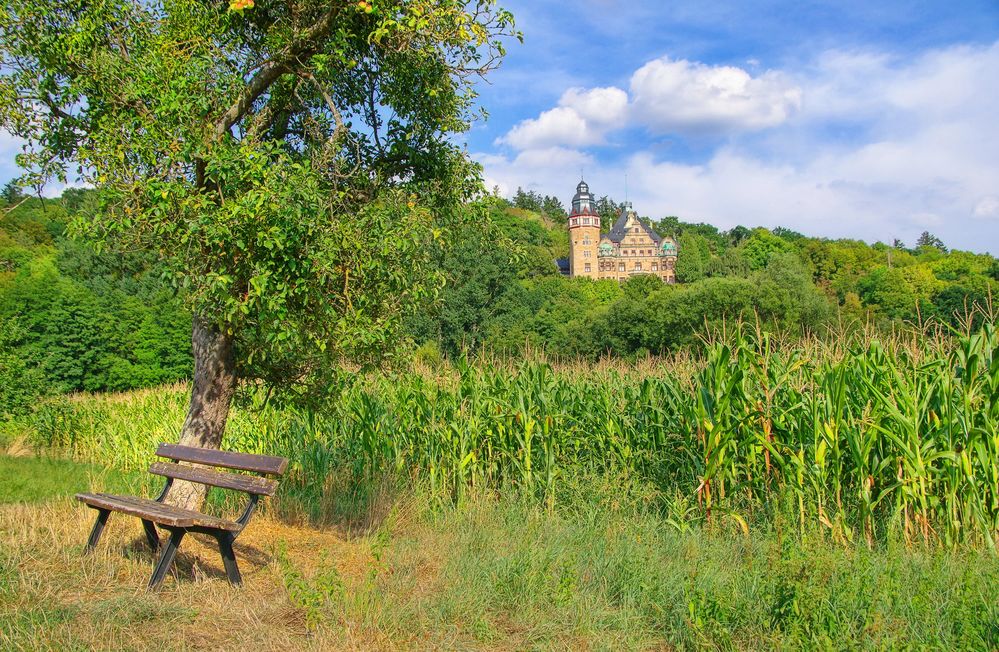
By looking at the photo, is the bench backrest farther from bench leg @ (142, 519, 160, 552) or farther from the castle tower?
the castle tower

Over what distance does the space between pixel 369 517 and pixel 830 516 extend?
4080mm

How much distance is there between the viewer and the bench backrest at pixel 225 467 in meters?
5.07

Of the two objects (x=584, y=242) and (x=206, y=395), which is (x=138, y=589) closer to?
(x=206, y=395)

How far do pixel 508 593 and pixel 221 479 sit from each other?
2349 mm

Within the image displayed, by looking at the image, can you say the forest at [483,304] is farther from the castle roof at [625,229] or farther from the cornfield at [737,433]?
the castle roof at [625,229]

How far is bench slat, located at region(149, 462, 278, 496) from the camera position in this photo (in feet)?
16.4

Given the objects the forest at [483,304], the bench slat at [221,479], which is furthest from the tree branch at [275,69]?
the bench slat at [221,479]

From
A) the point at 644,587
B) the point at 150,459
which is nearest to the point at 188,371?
the point at 150,459

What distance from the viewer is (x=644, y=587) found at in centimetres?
449

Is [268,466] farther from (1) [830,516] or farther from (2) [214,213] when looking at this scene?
(1) [830,516]

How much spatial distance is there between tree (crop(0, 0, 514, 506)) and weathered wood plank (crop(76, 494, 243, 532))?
0.92m

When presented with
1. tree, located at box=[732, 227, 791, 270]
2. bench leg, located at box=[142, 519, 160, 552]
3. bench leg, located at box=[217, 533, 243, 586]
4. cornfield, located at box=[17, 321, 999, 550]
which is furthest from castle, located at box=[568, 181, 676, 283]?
bench leg, located at box=[217, 533, 243, 586]

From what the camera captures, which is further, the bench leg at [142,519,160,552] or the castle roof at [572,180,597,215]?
the castle roof at [572,180,597,215]

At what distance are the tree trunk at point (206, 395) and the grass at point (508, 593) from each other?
0.46m
